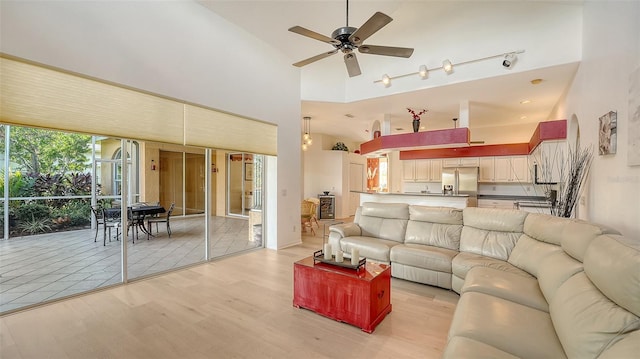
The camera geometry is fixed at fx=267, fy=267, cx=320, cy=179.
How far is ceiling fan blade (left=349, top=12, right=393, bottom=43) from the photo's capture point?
2.28m

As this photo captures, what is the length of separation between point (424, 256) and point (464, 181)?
564cm

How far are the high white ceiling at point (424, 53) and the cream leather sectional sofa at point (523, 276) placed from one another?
2.46 meters

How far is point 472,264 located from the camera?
2.97 m

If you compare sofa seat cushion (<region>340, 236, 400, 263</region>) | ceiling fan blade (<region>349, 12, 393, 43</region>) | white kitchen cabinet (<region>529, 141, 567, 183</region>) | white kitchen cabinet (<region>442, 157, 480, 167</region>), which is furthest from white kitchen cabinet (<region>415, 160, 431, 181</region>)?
ceiling fan blade (<region>349, 12, 393, 43</region>)

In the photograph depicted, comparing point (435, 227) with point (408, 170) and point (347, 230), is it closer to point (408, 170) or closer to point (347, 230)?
point (347, 230)

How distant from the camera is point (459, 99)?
5.52 metres

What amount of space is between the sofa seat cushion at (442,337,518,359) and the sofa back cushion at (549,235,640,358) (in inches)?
13.6

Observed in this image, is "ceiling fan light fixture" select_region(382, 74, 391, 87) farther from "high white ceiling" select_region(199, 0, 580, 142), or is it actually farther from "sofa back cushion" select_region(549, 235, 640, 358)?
"sofa back cushion" select_region(549, 235, 640, 358)

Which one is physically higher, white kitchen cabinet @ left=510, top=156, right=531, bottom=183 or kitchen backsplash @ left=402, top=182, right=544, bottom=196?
white kitchen cabinet @ left=510, top=156, right=531, bottom=183

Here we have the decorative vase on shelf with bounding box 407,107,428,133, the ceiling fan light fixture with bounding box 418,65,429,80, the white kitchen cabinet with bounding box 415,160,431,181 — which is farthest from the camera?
the white kitchen cabinet with bounding box 415,160,431,181

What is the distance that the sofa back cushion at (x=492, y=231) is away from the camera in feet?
10.4

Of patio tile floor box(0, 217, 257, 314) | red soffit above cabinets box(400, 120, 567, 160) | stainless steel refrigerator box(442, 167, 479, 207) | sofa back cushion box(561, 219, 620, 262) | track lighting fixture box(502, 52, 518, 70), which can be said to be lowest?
patio tile floor box(0, 217, 257, 314)

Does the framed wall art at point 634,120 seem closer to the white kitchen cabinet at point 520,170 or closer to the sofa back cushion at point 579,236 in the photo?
the sofa back cushion at point 579,236

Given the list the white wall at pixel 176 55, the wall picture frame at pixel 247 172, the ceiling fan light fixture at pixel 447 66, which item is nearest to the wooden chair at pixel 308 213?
the white wall at pixel 176 55
